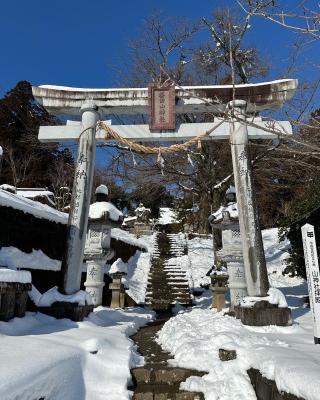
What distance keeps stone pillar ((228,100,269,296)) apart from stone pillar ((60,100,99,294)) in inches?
122

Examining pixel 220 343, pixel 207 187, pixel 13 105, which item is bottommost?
pixel 220 343

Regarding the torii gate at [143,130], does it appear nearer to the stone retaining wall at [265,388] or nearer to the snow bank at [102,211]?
the snow bank at [102,211]

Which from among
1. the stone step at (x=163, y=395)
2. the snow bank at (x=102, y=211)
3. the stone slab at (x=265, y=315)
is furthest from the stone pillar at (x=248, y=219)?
the snow bank at (x=102, y=211)

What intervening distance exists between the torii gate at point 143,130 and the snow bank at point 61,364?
85.8 inches

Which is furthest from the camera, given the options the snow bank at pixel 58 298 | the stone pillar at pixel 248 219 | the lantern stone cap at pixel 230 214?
the lantern stone cap at pixel 230 214

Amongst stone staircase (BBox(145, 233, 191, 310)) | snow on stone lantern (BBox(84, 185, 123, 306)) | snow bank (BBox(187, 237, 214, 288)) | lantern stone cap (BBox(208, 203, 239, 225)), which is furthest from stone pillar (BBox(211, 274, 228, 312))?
snow bank (BBox(187, 237, 214, 288))

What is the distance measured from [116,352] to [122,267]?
6.17 m

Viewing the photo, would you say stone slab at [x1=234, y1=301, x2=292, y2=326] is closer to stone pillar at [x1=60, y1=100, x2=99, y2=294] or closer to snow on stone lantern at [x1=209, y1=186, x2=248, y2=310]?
snow on stone lantern at [x1=209, y1=186, x2=248, y2=310]

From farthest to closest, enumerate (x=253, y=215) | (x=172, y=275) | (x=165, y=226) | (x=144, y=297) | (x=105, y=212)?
(x=165, y=226)
(x=172, y=275)
(x=144, y=297)
(x=105, y=212)
(x=253, y=215)

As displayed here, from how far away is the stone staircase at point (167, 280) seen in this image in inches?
479

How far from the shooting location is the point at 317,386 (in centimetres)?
218

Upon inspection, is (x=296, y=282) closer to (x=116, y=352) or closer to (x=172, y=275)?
(x=172, y=275)

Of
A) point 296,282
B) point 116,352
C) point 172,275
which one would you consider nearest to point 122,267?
point 172,275

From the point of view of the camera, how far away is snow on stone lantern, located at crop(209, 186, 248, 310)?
8102 millimetres
